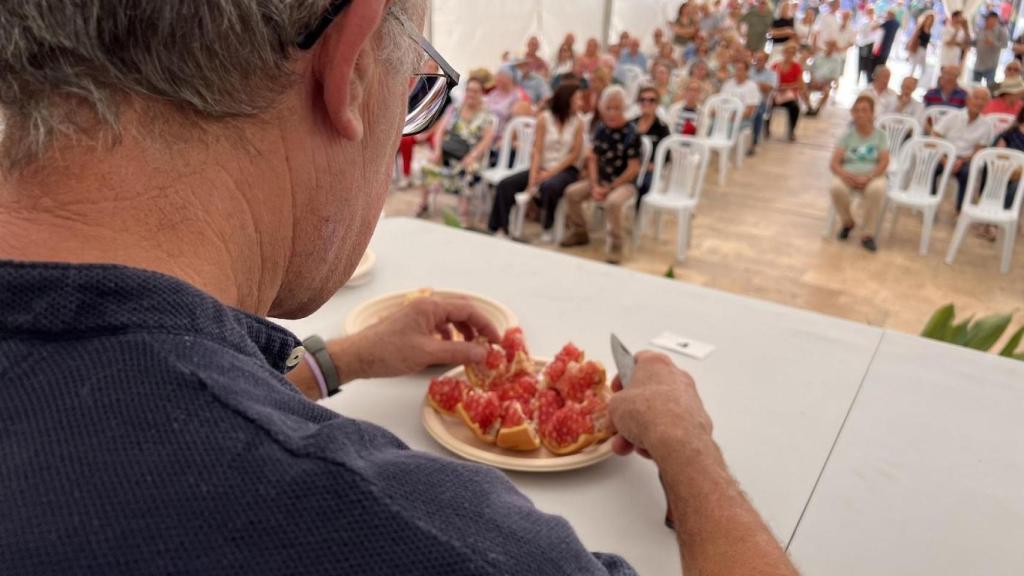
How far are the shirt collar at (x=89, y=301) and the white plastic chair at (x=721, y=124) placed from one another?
6.79 metres

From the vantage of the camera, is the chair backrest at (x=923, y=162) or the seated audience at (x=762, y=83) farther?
the seated audience at (x=762, y=83)

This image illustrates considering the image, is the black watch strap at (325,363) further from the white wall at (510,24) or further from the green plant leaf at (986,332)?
the white wall at (510,24)

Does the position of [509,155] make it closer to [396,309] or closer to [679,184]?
[679,184]

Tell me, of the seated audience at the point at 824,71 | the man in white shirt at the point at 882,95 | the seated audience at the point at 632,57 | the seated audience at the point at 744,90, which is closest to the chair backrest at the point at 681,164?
the man in white shirt at the point at 882,95

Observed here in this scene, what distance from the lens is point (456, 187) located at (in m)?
6.05

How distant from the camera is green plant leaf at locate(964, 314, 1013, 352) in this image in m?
2.04

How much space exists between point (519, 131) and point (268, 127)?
18.3ft

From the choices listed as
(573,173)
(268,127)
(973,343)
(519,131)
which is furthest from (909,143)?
(268,127)

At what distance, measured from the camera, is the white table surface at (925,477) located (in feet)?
3.29

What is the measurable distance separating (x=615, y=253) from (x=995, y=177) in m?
A: 2.61

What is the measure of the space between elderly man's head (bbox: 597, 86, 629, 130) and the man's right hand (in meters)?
4.19

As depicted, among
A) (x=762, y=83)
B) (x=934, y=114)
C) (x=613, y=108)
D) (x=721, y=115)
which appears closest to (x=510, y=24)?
(x=762, y=83)

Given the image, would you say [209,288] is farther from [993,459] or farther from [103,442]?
[993,459]

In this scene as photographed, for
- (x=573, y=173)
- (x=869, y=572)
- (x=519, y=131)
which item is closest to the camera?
(x=869, y=572)
